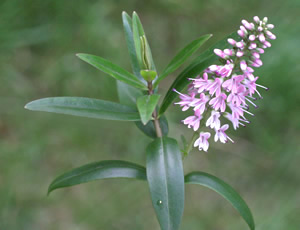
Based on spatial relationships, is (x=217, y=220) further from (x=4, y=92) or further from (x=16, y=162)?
(x=4, y=92)

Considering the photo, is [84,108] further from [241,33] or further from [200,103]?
[241,33]

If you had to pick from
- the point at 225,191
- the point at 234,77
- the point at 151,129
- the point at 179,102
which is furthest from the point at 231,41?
the point at 225,191

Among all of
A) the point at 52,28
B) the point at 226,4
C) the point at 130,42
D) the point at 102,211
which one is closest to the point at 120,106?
the point at 130,42

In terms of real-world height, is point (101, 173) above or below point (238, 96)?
below

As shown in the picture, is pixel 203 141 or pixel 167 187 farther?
pixel 203 141

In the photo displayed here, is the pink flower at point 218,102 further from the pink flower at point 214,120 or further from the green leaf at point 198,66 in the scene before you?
the green leaf at point 198,66

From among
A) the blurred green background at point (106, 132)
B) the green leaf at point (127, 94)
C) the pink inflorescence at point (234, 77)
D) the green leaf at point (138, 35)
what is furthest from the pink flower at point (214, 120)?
the blurred green background at point (106, 132)

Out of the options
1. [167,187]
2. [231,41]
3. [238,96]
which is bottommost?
[167,187]

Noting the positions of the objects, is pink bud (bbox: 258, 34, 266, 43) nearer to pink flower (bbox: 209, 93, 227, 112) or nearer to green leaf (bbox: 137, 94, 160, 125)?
pink flower (bbox: 209, 93, 227, 112)
